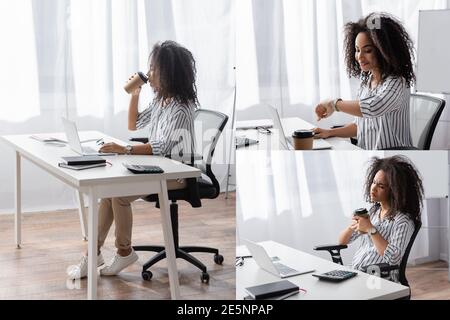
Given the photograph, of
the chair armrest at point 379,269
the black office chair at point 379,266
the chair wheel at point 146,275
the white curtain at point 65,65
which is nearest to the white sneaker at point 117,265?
the chair wheel at point 146,275

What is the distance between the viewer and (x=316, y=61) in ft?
8.09

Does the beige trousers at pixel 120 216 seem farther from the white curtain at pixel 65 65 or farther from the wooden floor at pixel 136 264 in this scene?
the white curtain at pixel 65 65

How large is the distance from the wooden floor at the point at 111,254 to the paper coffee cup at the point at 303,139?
3.61 ft

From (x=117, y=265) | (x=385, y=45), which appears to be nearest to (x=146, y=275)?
(x=117, y=265)

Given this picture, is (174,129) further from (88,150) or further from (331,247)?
(331,247)

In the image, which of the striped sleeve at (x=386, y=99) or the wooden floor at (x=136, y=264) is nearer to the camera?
the striped sleeve at (x=386, y=99)

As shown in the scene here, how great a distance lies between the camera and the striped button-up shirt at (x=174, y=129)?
359 centimetres

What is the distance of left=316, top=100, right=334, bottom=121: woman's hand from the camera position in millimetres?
2455

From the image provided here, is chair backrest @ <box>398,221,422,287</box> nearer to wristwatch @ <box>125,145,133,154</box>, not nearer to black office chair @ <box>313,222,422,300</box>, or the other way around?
black office chair @ <box>313,222,422,300</box>

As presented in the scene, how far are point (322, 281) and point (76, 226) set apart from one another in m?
2.45

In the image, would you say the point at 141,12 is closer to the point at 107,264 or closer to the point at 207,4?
the point at 207,4

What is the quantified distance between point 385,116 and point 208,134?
58.3 inches
